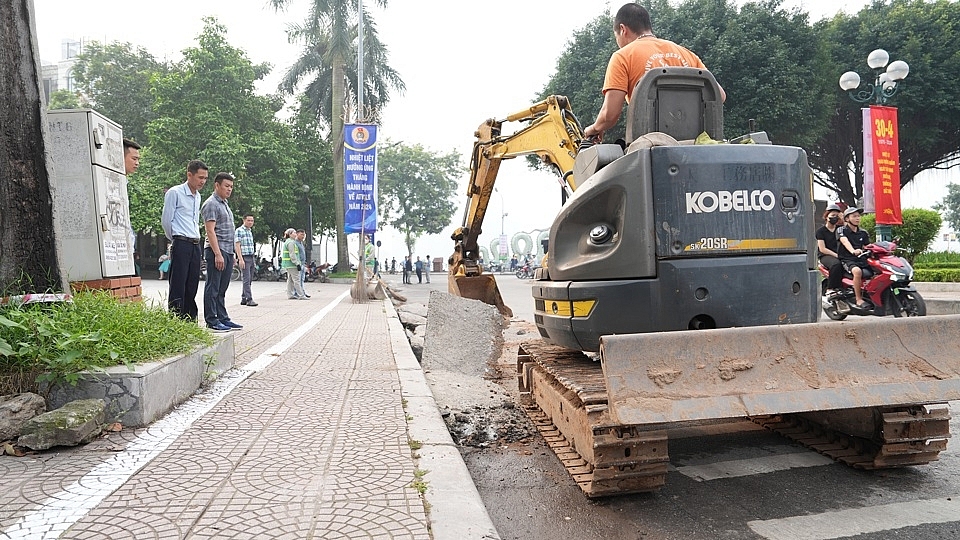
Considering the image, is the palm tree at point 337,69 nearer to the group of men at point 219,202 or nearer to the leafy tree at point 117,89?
the leafy tree at point 117,89

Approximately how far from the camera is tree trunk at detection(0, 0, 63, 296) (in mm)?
3916

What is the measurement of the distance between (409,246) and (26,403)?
2019 inches

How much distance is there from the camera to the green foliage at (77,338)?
3426 mm

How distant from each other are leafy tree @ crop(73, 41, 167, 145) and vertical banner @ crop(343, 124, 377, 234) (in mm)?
26208

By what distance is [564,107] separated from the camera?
6324mm

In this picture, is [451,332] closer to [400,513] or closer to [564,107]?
[564,107]

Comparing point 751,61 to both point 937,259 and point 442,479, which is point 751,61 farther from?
point 442,479

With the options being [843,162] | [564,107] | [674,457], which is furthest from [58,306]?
[843,162]

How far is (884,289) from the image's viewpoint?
8.75 meters

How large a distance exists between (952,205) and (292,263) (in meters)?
86.4

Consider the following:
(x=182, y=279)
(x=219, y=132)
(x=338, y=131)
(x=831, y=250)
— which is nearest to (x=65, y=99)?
(x=219, y=132)

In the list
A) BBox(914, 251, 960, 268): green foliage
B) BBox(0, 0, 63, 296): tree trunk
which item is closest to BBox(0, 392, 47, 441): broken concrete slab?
BBox(0, 0, 63, 296): tree trunk

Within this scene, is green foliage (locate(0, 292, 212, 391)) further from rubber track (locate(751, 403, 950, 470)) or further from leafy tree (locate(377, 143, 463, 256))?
leafy tree (locate(377, 143, 463, 256))

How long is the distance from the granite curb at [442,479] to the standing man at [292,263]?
1068 cm
